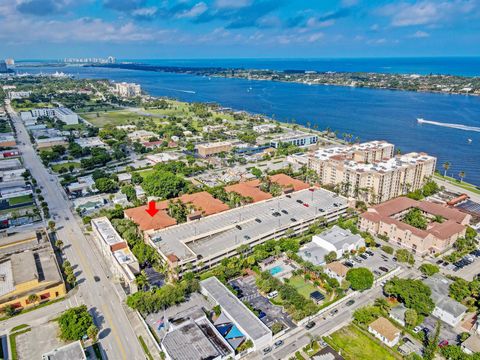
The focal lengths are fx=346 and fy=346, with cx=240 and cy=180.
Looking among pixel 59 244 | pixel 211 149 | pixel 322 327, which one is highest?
pixel 211 149

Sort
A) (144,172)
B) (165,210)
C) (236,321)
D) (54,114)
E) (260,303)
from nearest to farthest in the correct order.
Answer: (236,321) < (260,303) < (165,210) < (144,172) < (54,114)

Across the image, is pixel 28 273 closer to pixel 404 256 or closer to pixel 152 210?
pixel 152 210

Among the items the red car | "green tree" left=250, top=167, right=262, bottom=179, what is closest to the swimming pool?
the red car

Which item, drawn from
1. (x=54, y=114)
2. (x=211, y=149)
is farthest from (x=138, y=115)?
Answer: (x=211, y=149)

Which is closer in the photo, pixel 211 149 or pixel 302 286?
pixel 302 286

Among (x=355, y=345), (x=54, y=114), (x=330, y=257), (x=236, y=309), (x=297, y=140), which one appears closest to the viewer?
(x=355, y=345)

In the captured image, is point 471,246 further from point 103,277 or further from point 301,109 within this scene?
point 301,109

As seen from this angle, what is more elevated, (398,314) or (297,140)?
(297,140)
